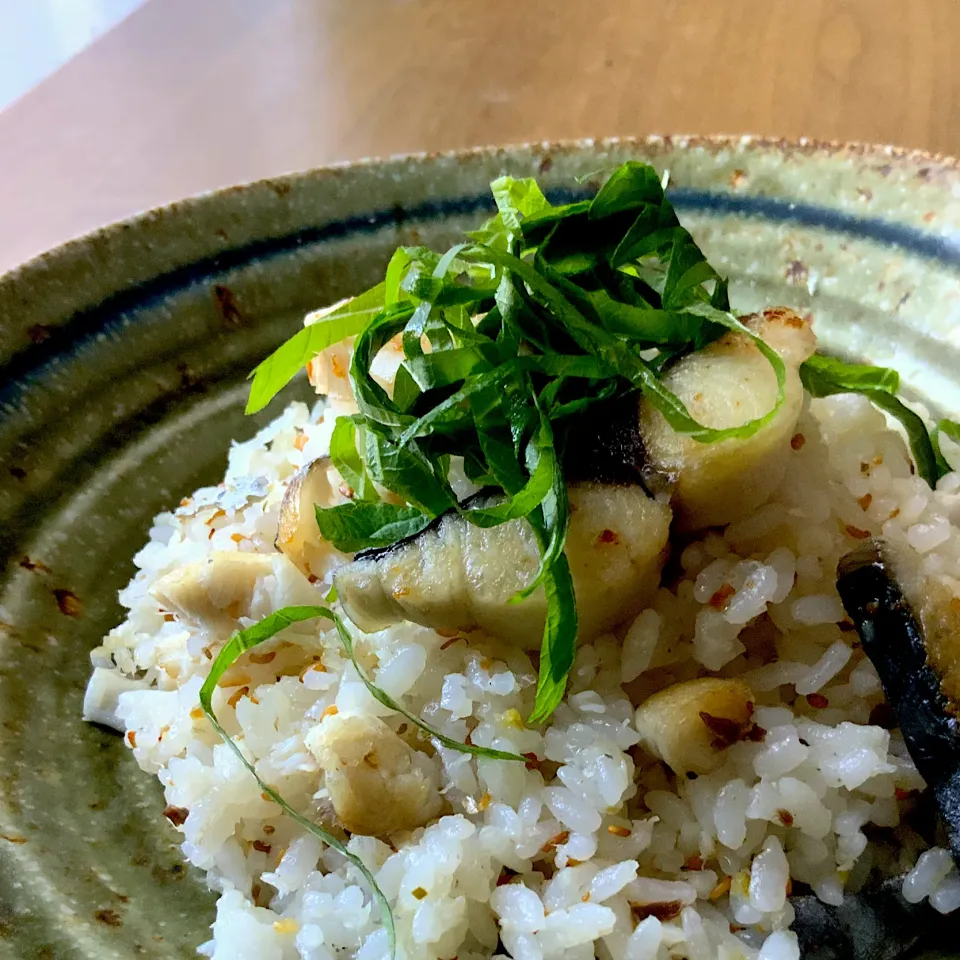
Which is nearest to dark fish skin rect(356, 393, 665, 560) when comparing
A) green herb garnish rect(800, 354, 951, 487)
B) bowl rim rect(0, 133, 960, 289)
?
green herb garnish rect(800, 354, 951, 487)

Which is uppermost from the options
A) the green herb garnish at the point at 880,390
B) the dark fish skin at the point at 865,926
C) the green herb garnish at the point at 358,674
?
the green herb garnish at the point at 880,390

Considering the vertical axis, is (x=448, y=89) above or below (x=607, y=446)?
above

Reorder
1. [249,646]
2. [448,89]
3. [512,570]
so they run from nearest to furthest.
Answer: [512,570], [249,646], [448,89]

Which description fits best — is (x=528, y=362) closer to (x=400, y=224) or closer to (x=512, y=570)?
(x=512, y=570)

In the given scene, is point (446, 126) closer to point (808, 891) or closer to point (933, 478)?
point (933, 478)

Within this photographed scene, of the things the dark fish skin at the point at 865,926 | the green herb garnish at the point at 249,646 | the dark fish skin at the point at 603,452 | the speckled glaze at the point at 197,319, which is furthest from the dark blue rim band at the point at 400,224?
the dark fish skin at the point at 865,926

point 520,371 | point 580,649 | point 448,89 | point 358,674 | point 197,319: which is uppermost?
point 448,89

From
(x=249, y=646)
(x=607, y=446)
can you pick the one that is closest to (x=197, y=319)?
(x=249, y=646)

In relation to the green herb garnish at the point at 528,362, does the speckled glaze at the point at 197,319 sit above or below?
above

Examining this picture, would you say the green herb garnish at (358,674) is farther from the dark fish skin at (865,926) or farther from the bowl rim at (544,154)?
the bowl rim at (544,154)
